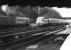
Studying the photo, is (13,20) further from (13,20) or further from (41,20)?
(41,20)

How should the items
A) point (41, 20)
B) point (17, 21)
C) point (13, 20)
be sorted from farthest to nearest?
point (41, 20) → point (17, 21) → point (13, 20)

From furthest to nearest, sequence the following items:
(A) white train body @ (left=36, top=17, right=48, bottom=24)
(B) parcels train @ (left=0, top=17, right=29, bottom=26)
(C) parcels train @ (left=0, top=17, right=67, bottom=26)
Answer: (A) white train body @ (left=36, top=17, right=48, bottom=24)
(C) parcels train @ (left=0, top=17, right=67, bottom=26)
(B) parcels train @ (left=0, top=17, right=29, bottom=26)

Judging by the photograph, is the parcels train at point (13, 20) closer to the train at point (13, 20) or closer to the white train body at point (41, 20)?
the train at point (13, 20)

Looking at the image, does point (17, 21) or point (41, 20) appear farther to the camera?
point (41, 20)

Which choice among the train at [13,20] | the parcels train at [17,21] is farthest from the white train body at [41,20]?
the train at [13,20]

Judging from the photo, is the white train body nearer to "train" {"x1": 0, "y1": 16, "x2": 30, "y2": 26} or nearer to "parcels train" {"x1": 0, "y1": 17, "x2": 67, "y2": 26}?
"parcels train" {"x1": 0, "y1": 17, "x2": 67, "y2": 26}

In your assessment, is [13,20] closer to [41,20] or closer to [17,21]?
[17,21]

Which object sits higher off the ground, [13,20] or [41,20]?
[13,20]

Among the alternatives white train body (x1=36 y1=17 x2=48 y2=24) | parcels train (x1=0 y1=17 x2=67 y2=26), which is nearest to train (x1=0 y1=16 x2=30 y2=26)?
parcels train (x1=0 y1=17 x2=67 y2=26)

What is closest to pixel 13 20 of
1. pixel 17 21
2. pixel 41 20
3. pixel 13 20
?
pixel 13 20

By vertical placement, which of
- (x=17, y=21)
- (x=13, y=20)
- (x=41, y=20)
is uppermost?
(x=13, y=20)

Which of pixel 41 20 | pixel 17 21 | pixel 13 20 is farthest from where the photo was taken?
pixel 41 20

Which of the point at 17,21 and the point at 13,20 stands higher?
the point at 13,20

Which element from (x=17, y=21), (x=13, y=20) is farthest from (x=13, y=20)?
(x=17, y=21)
